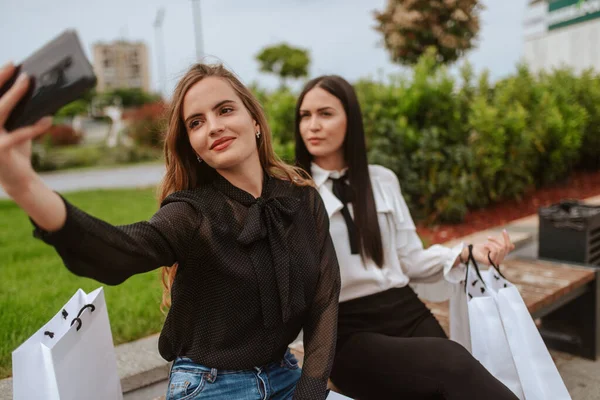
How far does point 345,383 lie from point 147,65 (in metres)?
133

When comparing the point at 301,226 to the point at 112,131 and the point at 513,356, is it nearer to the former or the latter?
the point at 513,356

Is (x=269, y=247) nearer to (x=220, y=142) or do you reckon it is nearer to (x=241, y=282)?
(x=241, y=282)

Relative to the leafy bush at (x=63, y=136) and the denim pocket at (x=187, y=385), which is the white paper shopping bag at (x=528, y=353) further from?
the leafy bush at (x=63, y=136)

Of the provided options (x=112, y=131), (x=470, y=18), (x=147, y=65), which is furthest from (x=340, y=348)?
(x=147, y=65)

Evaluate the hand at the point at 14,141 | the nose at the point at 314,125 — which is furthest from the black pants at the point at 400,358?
the hand at the point at 14,141

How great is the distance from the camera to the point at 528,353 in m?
1.98

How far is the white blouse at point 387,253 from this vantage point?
7.86 feet

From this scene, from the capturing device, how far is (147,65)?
4951 inches

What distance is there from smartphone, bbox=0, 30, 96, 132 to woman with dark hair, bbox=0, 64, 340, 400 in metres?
0.44

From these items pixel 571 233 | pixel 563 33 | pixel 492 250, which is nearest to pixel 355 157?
pixel 492 250

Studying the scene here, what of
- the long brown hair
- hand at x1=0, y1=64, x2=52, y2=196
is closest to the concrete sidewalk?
the long brown hair

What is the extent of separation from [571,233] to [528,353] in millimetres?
1935

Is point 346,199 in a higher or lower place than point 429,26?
lower

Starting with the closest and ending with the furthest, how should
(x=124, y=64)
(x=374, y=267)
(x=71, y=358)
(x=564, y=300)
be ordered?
(x=71, y=358)
(x=374, y=267)
(x=564, y=300)
(x=124, y=64)
